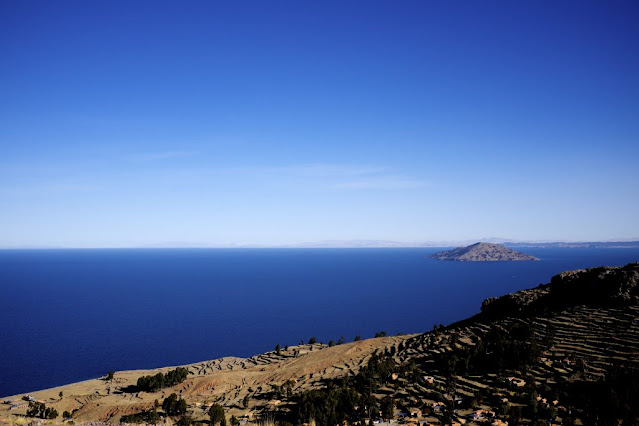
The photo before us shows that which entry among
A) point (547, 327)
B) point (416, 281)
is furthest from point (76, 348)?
point (416, 281)

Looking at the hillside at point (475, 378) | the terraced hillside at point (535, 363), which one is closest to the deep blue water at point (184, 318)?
the hillside at point (475, 378)

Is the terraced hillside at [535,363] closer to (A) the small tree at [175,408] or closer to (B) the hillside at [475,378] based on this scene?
(B) the hillside at [475,378]

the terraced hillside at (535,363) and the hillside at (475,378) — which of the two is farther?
the hillside at (475,378)

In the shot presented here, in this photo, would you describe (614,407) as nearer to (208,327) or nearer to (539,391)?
(539,391)

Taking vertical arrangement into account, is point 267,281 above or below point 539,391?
below

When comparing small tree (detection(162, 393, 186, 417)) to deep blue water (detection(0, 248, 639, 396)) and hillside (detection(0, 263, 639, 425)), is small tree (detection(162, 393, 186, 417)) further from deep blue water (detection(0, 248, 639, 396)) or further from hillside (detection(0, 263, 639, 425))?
deep blue water (detection(0, 248, 639, 396))

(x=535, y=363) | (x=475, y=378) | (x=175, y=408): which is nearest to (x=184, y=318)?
(x=175, y=408)

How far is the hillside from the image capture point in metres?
15.9

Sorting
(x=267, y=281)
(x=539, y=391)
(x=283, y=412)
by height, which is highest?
(x=539, y=391)

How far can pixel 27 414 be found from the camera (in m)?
24.9

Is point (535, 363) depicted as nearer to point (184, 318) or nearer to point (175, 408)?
point (175, 408)

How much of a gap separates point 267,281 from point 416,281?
2724 inches

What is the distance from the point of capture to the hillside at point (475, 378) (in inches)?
626

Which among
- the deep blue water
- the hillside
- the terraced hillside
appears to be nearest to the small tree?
the hillside
